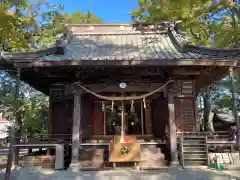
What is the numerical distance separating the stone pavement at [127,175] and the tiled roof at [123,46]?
4041 millimetres

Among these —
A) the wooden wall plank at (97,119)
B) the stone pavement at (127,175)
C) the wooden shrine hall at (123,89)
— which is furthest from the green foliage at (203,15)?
the stone pavement at (127,175)

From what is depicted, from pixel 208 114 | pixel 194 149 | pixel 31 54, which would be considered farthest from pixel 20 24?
pixel 208 114

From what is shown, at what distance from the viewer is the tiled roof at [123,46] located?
9125mm

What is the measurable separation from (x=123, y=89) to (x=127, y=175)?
3.43 meters

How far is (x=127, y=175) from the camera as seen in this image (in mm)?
7992

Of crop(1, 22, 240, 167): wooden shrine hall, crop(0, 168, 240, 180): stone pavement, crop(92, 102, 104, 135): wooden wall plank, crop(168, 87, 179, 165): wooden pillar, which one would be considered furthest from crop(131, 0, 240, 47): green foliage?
crop(0, 168, 240, 180): stone pavement

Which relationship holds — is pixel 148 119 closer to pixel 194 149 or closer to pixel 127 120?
pixel 127 120

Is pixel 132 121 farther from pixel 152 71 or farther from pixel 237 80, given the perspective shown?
pixel 237 80

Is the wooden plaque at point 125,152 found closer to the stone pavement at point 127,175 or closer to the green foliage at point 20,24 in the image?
the stone pavement at point 127,175

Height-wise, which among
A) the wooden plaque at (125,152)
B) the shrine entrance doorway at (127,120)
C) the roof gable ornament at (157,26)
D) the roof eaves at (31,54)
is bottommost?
the wooden plaque at (125,152)

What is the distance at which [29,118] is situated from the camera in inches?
888

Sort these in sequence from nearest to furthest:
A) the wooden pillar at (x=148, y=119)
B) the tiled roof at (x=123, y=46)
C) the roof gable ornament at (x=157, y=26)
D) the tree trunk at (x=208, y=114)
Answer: the tiled roof at (x=123, y=46)
the wooden pillar at (x=148, y=119)
the roof gable ornament at (x=157, y=26)
the tree trunk at (x=208, y=114)

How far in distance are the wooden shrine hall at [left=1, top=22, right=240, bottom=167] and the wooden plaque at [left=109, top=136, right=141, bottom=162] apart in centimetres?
4

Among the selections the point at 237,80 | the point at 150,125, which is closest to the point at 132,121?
the point at 150,125
